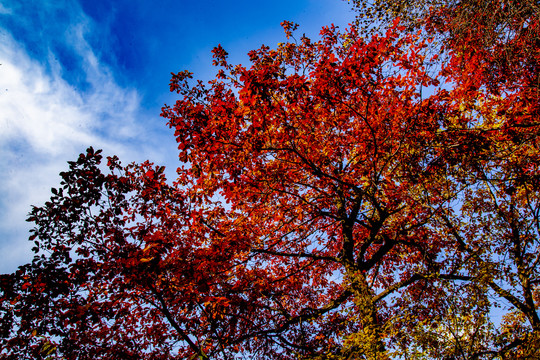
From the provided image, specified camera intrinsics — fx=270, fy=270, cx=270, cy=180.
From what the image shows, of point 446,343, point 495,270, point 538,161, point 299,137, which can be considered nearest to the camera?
point 446,343

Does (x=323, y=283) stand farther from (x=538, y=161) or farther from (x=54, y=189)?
(x=54, y=189)

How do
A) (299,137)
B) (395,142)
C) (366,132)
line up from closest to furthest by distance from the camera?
(395,142) < (299,137) < (366,132)

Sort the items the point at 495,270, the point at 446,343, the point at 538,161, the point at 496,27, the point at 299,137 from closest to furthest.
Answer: the point at 496,27
the point at 446,343
the point at 495,270
the point at 538,161
the point at 299,137

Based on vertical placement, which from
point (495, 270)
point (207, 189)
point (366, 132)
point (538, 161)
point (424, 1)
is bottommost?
point (495, 270)

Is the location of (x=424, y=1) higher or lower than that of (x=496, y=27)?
higher

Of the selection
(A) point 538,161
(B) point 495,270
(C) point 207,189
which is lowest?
(B) point 495,270

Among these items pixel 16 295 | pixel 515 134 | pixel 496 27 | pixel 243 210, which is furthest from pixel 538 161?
pixel 16 295

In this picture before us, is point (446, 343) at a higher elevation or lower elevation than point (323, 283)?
lower

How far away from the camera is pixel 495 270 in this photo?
600cm

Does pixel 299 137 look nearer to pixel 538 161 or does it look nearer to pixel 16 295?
pixel 538 161

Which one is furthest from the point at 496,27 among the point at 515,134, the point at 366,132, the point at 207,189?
the point at 207,189

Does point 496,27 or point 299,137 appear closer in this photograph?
point 496,27

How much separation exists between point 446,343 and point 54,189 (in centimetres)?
907

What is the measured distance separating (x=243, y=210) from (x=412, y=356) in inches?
252
